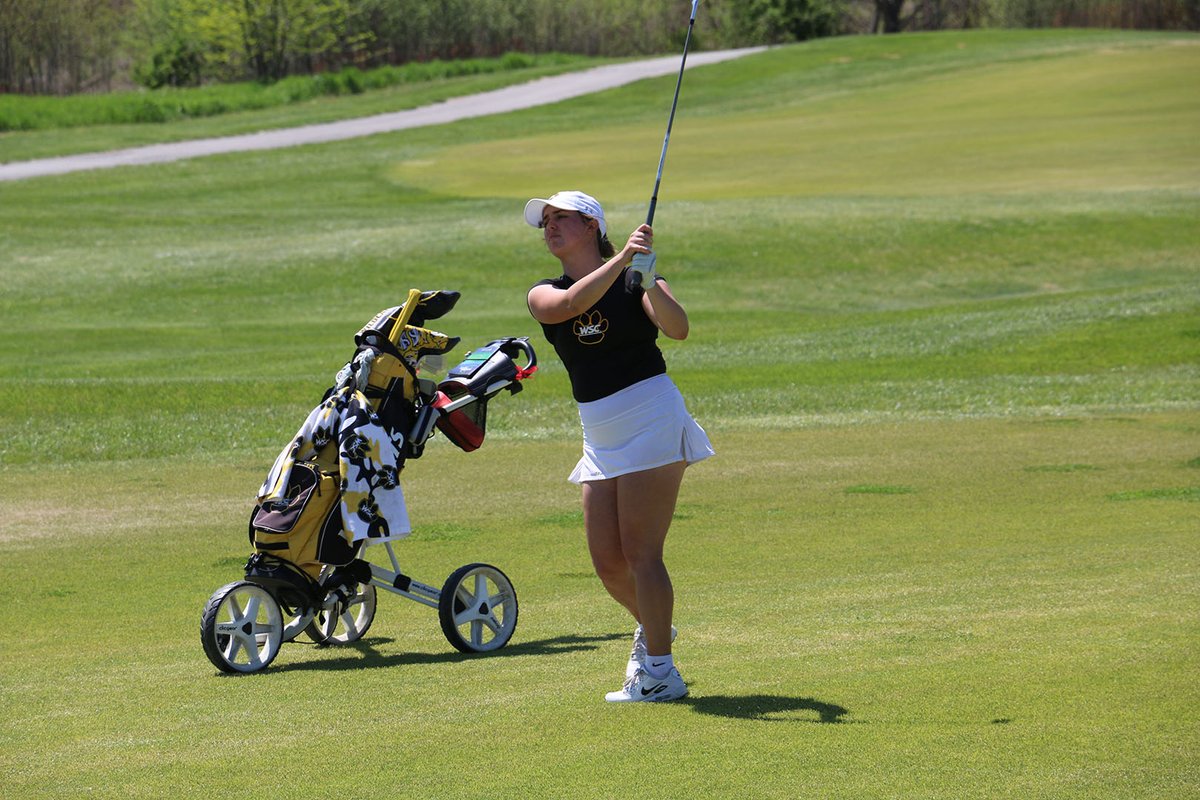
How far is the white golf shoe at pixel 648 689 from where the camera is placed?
6.82 meters

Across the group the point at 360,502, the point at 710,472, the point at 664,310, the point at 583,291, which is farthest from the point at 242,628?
the point at 710,472

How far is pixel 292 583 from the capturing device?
836 centimetres

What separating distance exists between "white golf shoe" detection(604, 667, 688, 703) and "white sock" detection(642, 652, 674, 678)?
0.5 inches

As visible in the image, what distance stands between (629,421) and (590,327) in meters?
0.42

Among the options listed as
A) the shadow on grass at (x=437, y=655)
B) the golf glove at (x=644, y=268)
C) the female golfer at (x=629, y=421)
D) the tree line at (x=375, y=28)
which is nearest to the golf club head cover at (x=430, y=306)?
the shadow on grass at (x=437, y=655)

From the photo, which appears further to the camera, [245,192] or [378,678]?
[245,192]

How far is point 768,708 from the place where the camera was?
6.58 meters

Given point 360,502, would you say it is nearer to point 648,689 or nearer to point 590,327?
point 590,327

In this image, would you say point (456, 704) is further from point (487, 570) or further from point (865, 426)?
point (865, 426)

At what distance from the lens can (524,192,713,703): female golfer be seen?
22.5 feet

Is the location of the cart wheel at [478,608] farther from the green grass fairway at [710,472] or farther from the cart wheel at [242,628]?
the cart wheel at [242,628]

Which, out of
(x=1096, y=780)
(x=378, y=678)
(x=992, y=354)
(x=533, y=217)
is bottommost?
(x=992, y=354)

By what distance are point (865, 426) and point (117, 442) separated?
8054 mm

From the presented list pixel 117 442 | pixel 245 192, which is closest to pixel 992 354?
pixel 117 442
